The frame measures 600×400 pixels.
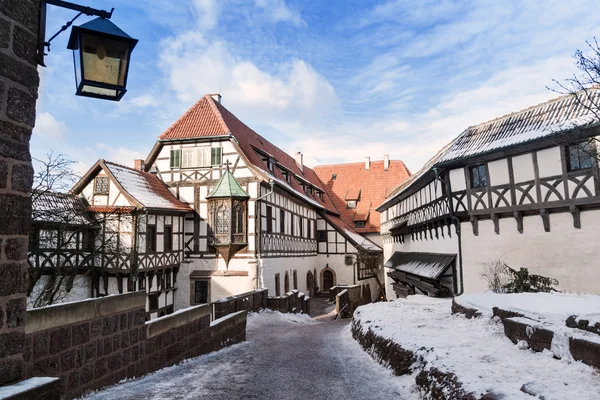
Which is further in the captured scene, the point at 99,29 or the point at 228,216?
the point at 228,216

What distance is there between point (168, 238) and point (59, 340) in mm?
A: 16326

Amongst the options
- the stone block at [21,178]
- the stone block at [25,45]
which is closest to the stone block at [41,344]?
the stone block at [21,178]

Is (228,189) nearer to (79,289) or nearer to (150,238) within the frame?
(150,238)

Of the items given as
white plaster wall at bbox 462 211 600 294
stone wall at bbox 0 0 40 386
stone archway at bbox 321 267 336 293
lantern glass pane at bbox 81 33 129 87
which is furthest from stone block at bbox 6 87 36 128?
stone archway at bbox 321 267 336 293

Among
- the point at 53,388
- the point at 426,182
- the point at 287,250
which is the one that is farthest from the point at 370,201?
the point at 53,388

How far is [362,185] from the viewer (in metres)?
42.4

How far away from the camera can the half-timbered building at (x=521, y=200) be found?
1205cm

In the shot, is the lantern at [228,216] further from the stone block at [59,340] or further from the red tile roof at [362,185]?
the red tile roof at [362,185]

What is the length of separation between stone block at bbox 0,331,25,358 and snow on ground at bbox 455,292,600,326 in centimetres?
600

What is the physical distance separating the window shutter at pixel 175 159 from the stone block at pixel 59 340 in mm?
18394

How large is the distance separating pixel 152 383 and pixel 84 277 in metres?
14.7

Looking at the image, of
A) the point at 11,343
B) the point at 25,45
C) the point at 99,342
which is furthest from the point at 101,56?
the point at 99,342

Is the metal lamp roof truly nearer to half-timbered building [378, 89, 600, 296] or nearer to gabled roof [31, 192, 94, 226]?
half-timbered building [378, 89, 600, 296]

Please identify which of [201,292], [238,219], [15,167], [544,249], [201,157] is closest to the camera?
[15,167]
